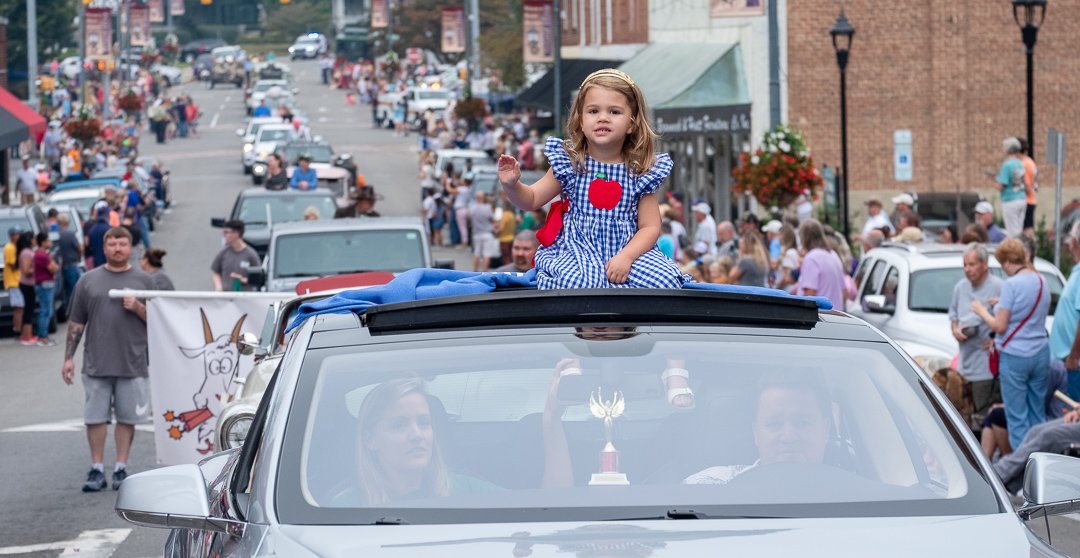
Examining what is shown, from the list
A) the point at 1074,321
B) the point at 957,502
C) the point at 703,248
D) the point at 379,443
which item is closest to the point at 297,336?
the point at 379,443

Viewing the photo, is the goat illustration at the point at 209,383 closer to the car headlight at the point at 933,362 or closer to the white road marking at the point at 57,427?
the white road marking at the point at 57,427

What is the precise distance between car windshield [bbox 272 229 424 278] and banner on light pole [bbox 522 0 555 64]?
35921mm

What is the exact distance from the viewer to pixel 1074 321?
1133cm

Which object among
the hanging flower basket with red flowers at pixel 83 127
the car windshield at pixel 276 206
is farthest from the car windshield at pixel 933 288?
the hanging flower basket with red flowers at pixel 83 127

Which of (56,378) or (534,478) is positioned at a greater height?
(534,478)

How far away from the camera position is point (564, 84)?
155 feet

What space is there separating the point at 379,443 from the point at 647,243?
181cm

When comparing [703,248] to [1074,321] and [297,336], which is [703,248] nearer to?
[1074,321]

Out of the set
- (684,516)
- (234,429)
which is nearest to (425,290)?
(684,516)

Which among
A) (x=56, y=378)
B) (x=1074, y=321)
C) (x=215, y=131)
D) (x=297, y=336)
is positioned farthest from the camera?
(x=215, y=131)

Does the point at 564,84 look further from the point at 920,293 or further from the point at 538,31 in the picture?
the point at 920,293

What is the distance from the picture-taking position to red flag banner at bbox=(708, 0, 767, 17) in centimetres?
3350

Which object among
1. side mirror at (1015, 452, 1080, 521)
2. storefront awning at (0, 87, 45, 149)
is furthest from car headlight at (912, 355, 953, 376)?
storefront awning at (0, 87, 45, 149)

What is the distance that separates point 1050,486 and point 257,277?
12.8m
